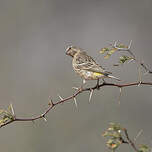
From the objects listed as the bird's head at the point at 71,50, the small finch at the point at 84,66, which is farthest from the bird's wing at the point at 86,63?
the bird's head at the point at 71,50

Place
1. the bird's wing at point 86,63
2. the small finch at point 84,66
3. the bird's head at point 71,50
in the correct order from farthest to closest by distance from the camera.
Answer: the bird's head at point 71,50 < the bird's wing at point 86,63 < the small finch at point 84,66

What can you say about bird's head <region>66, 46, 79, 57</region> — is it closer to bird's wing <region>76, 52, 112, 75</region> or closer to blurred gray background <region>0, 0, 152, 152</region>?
bird's wing <region>76, 52, 112, 75</region>

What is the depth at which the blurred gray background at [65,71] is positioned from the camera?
41.0 feet

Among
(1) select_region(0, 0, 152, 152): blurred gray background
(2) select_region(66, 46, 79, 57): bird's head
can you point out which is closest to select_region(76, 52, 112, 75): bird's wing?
(2) select_region(66, 46, 79, 57): bird's head

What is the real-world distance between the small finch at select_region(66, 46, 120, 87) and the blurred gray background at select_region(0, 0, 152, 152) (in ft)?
17.5

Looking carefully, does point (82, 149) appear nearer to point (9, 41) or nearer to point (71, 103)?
point (71, 103)

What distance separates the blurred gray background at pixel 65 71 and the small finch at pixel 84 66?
5.33 m

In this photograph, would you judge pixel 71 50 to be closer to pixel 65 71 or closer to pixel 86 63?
pixel 86 63

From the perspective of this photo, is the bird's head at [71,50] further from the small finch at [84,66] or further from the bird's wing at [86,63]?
the bird's wing at [86,63]

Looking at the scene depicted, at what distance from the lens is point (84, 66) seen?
20.5ft

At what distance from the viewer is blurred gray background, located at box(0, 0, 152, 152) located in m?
12.5

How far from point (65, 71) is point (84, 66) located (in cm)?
940

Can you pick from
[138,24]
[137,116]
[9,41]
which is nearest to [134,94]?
[137,116]

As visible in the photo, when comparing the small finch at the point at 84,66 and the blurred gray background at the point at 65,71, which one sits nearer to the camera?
the small finch at the point at 84,66
